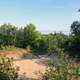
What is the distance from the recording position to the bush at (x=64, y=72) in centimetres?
506

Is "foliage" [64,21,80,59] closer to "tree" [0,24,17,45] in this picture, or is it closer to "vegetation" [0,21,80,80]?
"vegetation" [0,21,80,80]

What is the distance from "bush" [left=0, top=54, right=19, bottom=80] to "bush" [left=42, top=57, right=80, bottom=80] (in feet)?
2.33

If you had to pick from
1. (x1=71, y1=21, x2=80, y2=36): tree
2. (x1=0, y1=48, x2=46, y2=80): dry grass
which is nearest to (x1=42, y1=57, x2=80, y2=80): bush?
(x1=0, y1=48, x2=46, y2=80): dry grass

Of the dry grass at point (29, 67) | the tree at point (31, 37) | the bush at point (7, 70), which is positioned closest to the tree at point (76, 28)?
A: the dry grass at point (29, 67)

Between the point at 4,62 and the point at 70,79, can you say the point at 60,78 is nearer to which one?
the point at 70,79

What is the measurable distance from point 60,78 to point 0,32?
1338 inches

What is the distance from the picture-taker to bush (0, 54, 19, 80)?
551cm

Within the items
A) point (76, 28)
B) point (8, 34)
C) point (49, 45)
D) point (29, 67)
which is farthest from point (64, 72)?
point (8, 34)

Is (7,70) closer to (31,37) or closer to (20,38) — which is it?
(31,37)

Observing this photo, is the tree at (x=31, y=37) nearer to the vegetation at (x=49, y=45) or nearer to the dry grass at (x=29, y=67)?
the vegetation at (x=49, y=45)

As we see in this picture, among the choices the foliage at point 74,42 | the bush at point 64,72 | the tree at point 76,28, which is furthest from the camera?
the tree at point 76,28

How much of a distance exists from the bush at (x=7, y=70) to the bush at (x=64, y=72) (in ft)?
2.33

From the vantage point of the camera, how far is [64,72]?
5.09m

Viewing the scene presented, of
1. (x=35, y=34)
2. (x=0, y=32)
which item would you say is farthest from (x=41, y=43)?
(x=0, y=32)
